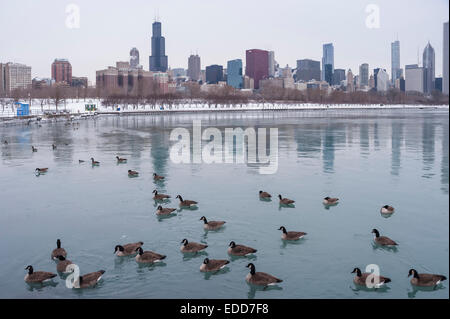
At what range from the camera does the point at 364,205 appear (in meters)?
20.8

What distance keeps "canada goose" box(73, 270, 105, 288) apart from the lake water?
197 millimetres

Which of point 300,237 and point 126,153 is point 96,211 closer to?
point 300,237

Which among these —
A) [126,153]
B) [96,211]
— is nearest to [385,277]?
[96,211]

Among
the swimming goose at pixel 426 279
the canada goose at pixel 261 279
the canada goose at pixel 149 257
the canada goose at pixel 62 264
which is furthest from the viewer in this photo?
the canada goose at pixel 149 257

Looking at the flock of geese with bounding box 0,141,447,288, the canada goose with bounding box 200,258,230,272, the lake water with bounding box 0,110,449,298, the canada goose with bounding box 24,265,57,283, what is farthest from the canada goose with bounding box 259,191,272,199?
the canada goose with bounding box 24,265,57,283

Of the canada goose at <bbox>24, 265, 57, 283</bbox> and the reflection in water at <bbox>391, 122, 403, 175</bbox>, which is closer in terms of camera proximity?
the canada goose at <bbox>24, 265, 57, 283</bbox>

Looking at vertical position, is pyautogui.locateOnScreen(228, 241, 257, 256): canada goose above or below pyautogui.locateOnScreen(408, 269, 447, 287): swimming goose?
above

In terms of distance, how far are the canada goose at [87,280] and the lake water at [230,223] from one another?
0.65ft

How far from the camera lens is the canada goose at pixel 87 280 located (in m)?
12.4

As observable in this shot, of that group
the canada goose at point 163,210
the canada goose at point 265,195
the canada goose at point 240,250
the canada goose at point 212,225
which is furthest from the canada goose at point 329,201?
the canada goose at point 240,250

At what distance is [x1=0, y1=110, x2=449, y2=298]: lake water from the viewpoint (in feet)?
41.8

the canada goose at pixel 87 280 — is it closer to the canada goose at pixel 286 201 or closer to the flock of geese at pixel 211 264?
the flock of geese at pixel 211 264

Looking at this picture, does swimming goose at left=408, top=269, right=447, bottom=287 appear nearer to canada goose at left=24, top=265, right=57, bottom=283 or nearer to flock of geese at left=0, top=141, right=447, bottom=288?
flock of geese at left=0, top=141, right=447, bottom=288

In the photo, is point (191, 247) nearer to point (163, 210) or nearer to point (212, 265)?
point (212, 265)
